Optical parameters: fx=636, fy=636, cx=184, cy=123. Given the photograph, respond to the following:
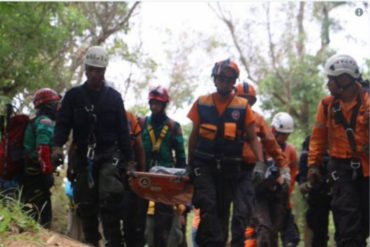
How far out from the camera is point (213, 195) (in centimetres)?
660

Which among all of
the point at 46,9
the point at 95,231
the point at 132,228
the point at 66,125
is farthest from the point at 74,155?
the point at 46,9

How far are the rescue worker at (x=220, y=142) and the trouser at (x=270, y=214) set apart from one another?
6.16 feet

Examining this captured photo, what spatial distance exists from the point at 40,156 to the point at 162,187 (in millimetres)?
1416

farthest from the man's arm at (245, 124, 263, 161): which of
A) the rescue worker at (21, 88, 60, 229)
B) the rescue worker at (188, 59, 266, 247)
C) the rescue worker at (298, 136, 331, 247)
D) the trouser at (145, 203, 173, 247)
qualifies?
the rescue worker at (21, 88, 60, 229)

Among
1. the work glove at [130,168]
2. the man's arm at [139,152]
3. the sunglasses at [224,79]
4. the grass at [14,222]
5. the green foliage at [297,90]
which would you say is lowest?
the grass at [14,222]

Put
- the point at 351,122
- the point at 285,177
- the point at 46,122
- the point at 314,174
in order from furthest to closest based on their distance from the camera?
the point at 285,177, the point at 46,122, the point at 314,174, the point at 351,122

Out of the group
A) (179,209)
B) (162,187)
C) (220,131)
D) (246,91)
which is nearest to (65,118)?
(162,187)

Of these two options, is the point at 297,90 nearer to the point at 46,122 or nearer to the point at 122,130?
the point at 46,122

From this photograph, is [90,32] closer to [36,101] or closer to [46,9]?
[46,9]

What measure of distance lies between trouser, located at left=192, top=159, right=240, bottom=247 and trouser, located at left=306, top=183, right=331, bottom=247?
1689 mm

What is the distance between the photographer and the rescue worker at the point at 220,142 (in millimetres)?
6648

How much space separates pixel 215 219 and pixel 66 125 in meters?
1.85

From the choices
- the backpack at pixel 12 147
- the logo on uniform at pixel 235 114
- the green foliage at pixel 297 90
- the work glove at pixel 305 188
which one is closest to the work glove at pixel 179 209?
the work glove at pixel 305 188

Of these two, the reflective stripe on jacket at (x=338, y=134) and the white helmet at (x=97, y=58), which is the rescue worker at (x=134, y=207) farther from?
the reflective stripe on jacket at (x=338, y=134)
